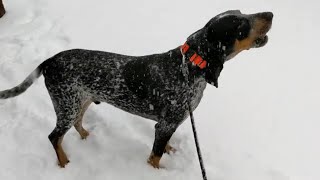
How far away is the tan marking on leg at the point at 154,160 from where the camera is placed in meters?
4.17

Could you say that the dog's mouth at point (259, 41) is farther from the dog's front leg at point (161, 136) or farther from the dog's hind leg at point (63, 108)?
the dog's hind leg at point (63, 108)

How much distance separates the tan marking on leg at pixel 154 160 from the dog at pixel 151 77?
2 cm

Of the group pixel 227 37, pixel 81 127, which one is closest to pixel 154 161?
pixel 81 127

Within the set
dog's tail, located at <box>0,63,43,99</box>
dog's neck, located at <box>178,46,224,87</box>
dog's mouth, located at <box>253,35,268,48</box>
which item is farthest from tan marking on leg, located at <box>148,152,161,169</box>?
dog's mouth, located at <box>253,35,268,48</box>

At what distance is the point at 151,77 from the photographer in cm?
372

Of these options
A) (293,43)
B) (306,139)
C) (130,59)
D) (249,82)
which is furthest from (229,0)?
(130,59)

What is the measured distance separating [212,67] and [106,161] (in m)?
1.76

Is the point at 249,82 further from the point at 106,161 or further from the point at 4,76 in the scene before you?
the point at 4,76

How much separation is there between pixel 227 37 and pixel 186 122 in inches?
72.5

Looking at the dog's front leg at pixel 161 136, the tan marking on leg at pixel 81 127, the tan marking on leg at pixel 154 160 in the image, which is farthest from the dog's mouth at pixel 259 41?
the tan marking on leg at pixel 81 127

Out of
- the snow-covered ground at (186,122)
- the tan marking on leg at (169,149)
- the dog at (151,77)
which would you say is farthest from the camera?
the tan marking on leg at (169,149)

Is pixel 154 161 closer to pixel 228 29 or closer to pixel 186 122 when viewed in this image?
pixel 186 122

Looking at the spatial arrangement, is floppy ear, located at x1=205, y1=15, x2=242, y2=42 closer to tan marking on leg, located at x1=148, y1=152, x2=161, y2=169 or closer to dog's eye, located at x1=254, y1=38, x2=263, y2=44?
dog's eye, located at x1=254, y1=38, x2=263, y2=44

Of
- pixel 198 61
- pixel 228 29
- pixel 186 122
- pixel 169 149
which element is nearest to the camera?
pixel 228 29
